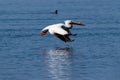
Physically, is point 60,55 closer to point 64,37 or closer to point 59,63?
point 59,63

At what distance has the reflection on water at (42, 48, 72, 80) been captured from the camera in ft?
58.2

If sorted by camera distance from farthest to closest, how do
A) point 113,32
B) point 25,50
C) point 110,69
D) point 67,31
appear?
point 113,32 → point 67,31 → point 25,50 → point 110,69

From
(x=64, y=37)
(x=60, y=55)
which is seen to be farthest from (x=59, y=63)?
(x=64, y=37)

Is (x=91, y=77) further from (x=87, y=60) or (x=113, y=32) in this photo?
(x=113, y=32)

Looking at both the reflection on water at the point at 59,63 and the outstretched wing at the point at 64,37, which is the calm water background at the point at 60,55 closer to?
the reflection on water at the point at 59,63

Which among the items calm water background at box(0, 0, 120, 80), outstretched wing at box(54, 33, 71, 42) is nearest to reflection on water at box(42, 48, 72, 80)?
calm water background at box(0, 0, 120, 80)

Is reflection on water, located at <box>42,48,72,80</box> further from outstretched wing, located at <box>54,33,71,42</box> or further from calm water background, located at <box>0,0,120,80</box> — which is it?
outstretched wing, located at <box>54,33,71,42</box>

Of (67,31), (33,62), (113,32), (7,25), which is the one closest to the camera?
(33,62)

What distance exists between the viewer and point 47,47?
23.9 metres

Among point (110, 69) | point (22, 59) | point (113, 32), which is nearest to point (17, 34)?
point (113, 32)

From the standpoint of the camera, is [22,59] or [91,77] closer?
[91,77]

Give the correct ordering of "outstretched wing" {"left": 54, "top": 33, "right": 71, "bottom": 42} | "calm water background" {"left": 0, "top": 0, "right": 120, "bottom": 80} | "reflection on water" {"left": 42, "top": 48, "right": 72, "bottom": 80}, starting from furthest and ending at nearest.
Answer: "outstretched wing" {"left": 54, "top": 33, "right": 71, "bottom": 42} < "calm water background" {"left": 0, "top": 0, "right": 120, "bottom": 80} < "reflection on water" {"left": 42, "top": 48, "right": 72, "bottom": 80}

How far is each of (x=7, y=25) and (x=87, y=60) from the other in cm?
1366

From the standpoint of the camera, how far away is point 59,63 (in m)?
20.0
